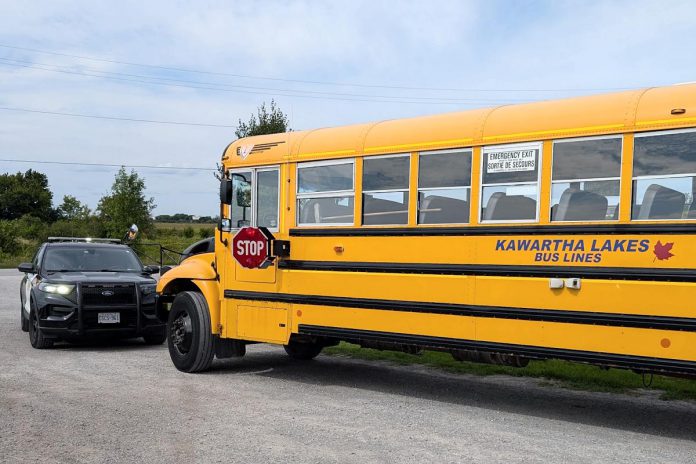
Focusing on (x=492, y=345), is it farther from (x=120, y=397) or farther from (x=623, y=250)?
(x=120, y=397)

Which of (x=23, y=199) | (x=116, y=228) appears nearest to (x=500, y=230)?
(x=116, y=228)

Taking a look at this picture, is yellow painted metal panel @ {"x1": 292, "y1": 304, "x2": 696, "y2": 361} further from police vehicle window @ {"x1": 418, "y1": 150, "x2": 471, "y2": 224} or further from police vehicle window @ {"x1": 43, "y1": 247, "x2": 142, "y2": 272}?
police vehicle window @ {"x1": 43, "y1": 247, "x2": 142, "y2": 272}

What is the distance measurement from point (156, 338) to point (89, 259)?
182 cm

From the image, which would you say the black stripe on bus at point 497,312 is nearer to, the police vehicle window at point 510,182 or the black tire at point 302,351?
the police vehicle window at point 510,182

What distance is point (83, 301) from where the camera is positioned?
10.7 meters

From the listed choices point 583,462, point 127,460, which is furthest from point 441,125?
point 127,460

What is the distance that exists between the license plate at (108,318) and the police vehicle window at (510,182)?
6.33 meters

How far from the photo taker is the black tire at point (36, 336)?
10.6m

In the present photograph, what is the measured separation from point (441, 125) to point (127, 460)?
159 inches

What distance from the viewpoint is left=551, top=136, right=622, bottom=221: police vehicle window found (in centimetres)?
598

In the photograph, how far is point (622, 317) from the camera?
19.2 feet

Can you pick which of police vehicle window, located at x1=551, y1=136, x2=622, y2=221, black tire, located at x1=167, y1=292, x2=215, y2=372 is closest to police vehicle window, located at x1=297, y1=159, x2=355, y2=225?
black tire, located at x1=167, y1=292, x2=215, y2=372

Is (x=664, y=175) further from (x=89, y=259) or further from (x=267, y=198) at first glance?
(x=89, y=259)

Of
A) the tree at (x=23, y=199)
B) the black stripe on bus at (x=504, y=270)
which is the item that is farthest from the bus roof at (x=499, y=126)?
the tree at (x=23, y=199)
